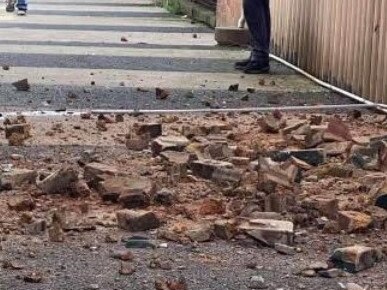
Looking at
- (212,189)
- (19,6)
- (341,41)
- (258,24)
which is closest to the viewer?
(212,189)

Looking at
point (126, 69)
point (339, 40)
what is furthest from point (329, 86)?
point (126, 69)

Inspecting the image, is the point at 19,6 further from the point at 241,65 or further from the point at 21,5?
the point at 241,65

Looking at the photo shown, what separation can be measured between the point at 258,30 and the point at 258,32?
20mm

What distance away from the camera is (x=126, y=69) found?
952 cm

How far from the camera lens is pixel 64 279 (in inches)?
137

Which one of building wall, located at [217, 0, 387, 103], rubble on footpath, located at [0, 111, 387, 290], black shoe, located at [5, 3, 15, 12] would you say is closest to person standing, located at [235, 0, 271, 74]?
building wall, located at [217, 0, 387, 103]

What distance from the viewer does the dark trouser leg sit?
9305mm

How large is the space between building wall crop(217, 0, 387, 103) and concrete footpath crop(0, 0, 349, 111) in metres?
0.20

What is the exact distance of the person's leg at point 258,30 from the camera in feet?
30.5

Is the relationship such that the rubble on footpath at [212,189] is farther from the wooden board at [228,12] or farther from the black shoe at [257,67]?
the wooden board at [228,12]

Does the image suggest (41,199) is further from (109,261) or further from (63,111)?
(63,111)

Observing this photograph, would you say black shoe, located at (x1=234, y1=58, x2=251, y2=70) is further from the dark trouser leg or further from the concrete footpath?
the dark trouser leg

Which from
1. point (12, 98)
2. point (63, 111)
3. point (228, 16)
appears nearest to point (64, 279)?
point (63, 111)

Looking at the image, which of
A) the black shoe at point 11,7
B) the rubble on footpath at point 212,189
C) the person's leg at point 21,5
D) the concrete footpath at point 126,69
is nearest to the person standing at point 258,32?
the concrete footpath at point 126,69
